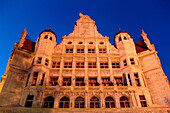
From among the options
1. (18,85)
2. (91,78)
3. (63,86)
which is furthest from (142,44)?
(18,85)

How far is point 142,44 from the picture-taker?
2962 centimetres

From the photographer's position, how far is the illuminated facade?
20234 mm

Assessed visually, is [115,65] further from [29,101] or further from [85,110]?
[29,101]

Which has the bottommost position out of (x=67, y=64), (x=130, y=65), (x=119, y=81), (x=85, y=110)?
(x=85, y=110)

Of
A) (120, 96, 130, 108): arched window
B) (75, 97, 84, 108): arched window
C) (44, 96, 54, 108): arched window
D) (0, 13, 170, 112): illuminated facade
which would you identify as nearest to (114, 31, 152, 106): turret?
(0, 13, 170, 112): illuminated facade

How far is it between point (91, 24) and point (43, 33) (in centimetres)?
1074

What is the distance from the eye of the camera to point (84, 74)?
2350 centimetres

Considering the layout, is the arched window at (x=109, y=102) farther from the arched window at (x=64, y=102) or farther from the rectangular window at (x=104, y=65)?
the rectangular window at (x=104, y=65)

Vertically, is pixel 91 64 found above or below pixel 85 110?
above

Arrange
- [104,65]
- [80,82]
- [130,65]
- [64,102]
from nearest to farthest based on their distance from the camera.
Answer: [64,102] < [80,82] < [130,65] < [104,65]

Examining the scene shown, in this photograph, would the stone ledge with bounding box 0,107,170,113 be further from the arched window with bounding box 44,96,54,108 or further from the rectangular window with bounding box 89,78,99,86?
the rectangular window with bounding box 89,78,99,86

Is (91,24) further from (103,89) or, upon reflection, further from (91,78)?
(103,89)

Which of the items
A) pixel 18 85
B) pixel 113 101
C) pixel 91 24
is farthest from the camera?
pixel 91 24

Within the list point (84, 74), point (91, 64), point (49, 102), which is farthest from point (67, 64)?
point (49, 102)
